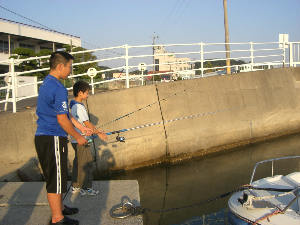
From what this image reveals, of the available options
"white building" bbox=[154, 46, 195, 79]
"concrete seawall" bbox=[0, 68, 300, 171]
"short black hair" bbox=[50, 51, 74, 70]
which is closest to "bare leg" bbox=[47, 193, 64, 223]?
"short black hair" bbox=[50, 51, 74, 70]

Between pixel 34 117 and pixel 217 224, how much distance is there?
4141 mm

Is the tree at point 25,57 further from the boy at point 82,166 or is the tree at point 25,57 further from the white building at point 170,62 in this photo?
the boy at point 82,166

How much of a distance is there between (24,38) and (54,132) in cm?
3201

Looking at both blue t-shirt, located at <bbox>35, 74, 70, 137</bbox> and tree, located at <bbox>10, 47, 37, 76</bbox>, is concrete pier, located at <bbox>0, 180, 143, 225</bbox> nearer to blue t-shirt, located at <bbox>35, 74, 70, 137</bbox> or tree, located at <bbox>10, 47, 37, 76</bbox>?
blue t-shirt, located at <bbox>35, 74, 70, 137</bbox>

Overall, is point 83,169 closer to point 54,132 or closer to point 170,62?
point 54,132

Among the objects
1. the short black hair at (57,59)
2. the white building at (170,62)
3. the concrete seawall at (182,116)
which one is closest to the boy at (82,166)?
the short black hair at (57,59)

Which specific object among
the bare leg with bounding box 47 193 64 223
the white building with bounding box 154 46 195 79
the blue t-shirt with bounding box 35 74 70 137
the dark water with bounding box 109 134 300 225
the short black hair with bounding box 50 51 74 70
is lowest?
the dark water with bounding box 109 134 300 225

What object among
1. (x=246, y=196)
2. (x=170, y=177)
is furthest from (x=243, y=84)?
(x=246, y=196)

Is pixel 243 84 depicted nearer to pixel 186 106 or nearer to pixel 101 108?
pixel 186 106

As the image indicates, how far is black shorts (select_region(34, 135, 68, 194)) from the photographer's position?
9.55 ft

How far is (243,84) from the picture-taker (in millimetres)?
10070

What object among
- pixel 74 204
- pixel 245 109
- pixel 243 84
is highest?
pixel 243 84

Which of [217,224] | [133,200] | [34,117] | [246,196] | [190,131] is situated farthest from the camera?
[190,131]

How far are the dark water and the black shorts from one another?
227 cm
